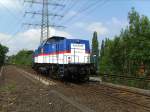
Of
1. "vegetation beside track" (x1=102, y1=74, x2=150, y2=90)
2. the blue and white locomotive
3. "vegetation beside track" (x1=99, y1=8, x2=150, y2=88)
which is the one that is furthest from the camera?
"vegetation beside track" (x1=99, y1=8, x2=150, y2=88)

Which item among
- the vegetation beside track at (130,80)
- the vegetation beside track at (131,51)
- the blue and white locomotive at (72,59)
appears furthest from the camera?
the vegetation beside track at (131,51)

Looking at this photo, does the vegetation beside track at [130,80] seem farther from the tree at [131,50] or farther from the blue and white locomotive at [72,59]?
the tree at [131,50]

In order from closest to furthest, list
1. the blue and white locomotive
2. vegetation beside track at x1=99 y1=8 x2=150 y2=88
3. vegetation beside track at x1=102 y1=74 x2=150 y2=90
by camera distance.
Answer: vegetation beside track at x1=102 y1=74 x2=150 y2=90 < the blue and white locomotive < vegetation beside track at x1=99 y1=8 x2=150 y2=88

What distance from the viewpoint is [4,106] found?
1270 cm

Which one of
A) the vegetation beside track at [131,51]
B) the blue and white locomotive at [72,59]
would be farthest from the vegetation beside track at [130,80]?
the vegetation beside track at [131,51]

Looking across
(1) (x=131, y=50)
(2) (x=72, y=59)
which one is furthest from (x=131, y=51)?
(2) (x=72, y=59)

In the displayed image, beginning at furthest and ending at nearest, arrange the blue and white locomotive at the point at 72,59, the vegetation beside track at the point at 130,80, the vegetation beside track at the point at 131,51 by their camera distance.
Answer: the vegetation beside track at the point at 131,51, the blue and white locomotive at the point at 72,59, the vegetation beside track at the point at 130,80

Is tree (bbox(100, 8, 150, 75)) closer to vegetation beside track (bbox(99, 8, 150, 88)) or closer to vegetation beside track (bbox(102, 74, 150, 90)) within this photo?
vegetation beside track (bbox(99, 8, 150, 88))

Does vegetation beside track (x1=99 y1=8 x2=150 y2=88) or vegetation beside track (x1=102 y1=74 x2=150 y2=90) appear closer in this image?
vegetation beside track (x1=102 y1=74 x2=150 y2=90)

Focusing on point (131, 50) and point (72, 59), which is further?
point (131, 50)

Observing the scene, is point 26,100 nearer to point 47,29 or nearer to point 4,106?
point 4,106

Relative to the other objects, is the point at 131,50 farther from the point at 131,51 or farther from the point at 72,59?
the point at 72,59

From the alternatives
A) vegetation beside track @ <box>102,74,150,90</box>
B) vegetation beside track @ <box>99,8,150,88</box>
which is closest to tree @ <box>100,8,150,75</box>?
vegetation beside track @ <box>99,8,150,88</box>

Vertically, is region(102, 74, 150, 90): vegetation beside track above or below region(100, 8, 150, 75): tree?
below
